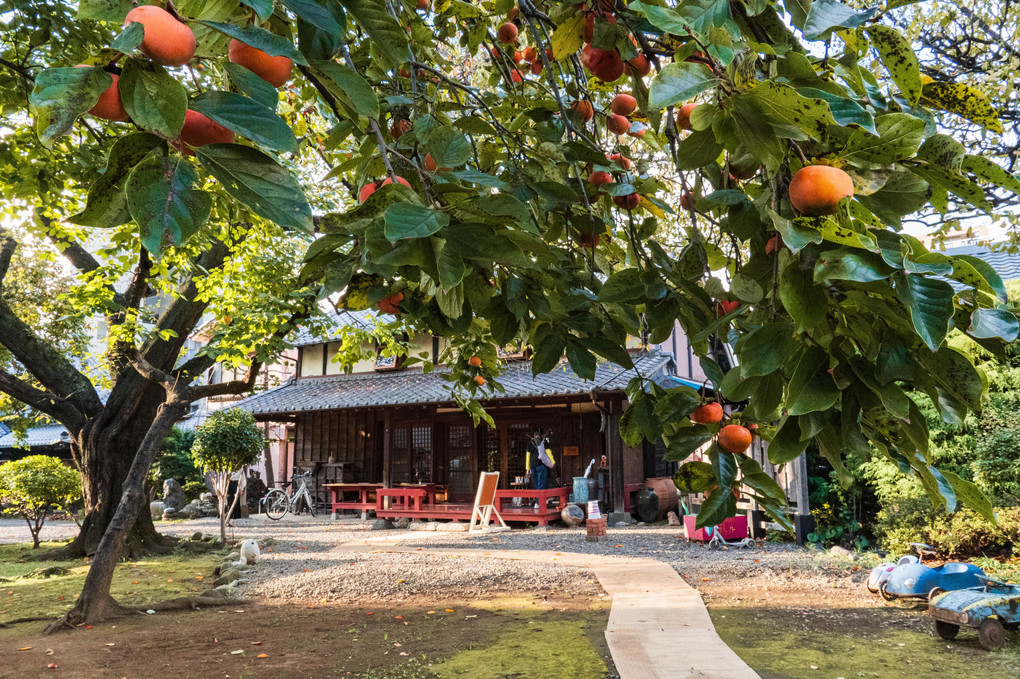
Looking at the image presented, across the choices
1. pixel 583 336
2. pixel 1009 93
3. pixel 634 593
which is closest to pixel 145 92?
pixel 583 336

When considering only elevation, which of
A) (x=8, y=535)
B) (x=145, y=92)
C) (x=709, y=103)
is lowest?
(x=8, y=535)

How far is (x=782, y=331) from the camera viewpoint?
1.05m

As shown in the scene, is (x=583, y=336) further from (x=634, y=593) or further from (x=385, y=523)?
(x=385, y=523)

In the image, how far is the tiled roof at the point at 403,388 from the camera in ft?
39.2

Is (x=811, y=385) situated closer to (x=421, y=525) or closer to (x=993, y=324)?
(x=993, y=324)

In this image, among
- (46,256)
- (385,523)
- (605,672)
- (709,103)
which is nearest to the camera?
(709,103)

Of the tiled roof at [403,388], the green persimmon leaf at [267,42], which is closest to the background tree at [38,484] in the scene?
the tiled roof at [403,388]

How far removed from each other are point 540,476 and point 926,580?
787 centimetres

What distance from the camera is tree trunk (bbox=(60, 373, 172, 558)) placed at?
827cm

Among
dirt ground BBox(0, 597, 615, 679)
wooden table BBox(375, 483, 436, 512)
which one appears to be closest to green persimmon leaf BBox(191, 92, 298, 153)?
dirt ground BBox(0, 597, 615, 679)

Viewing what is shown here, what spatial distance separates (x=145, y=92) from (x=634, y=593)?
5.32 m

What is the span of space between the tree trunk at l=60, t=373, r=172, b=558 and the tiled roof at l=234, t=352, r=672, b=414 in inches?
181

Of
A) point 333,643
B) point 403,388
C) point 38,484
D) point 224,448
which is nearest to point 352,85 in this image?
point 333,643

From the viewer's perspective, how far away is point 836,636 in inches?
172
